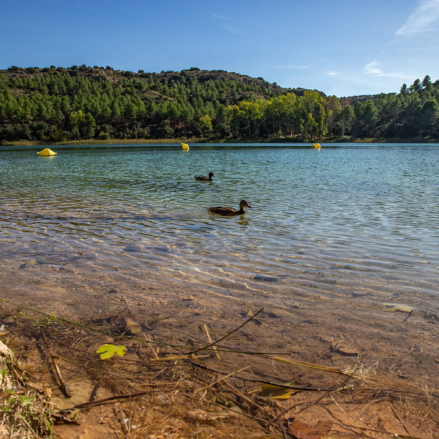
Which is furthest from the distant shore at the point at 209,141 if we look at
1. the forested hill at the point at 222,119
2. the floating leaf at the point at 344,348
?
the floating leaf at the point at 344,348

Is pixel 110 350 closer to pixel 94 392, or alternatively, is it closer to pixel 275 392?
pixel 94 392

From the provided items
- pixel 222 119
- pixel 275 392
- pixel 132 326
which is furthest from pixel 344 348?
pixel 222 119

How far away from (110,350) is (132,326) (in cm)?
59

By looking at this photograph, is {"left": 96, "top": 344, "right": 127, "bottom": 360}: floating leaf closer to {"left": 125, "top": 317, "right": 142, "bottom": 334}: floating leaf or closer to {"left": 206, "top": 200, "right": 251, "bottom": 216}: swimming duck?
{"left": 125, "top": 317, "right": 142, "bottom": 334}: floating leaf

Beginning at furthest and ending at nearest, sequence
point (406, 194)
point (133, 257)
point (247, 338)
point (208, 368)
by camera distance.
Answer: point (406, 194), point (133, 257), point (247, 338), point (208, 368)

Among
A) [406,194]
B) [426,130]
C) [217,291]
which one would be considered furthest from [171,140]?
[217,291]

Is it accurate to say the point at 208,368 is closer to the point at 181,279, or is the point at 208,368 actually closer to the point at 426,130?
the point at 181,279

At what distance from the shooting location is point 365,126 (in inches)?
4663

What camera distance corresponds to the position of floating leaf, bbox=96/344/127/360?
3.08 m

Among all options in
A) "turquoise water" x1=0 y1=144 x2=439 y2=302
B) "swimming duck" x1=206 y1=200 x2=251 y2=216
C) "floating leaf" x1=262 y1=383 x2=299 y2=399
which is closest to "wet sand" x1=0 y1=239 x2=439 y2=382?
"turquoise water" x1=0 y1=144 x2=439 y2=302

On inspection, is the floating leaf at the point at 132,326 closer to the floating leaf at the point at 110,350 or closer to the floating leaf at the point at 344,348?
the floating leaf at the point at 110,350

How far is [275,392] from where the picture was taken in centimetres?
271

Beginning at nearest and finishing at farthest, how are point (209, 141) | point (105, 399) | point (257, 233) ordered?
point (105, 399)
point (257, 233)
point (209, 141)

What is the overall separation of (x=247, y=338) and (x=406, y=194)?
1350 cm
